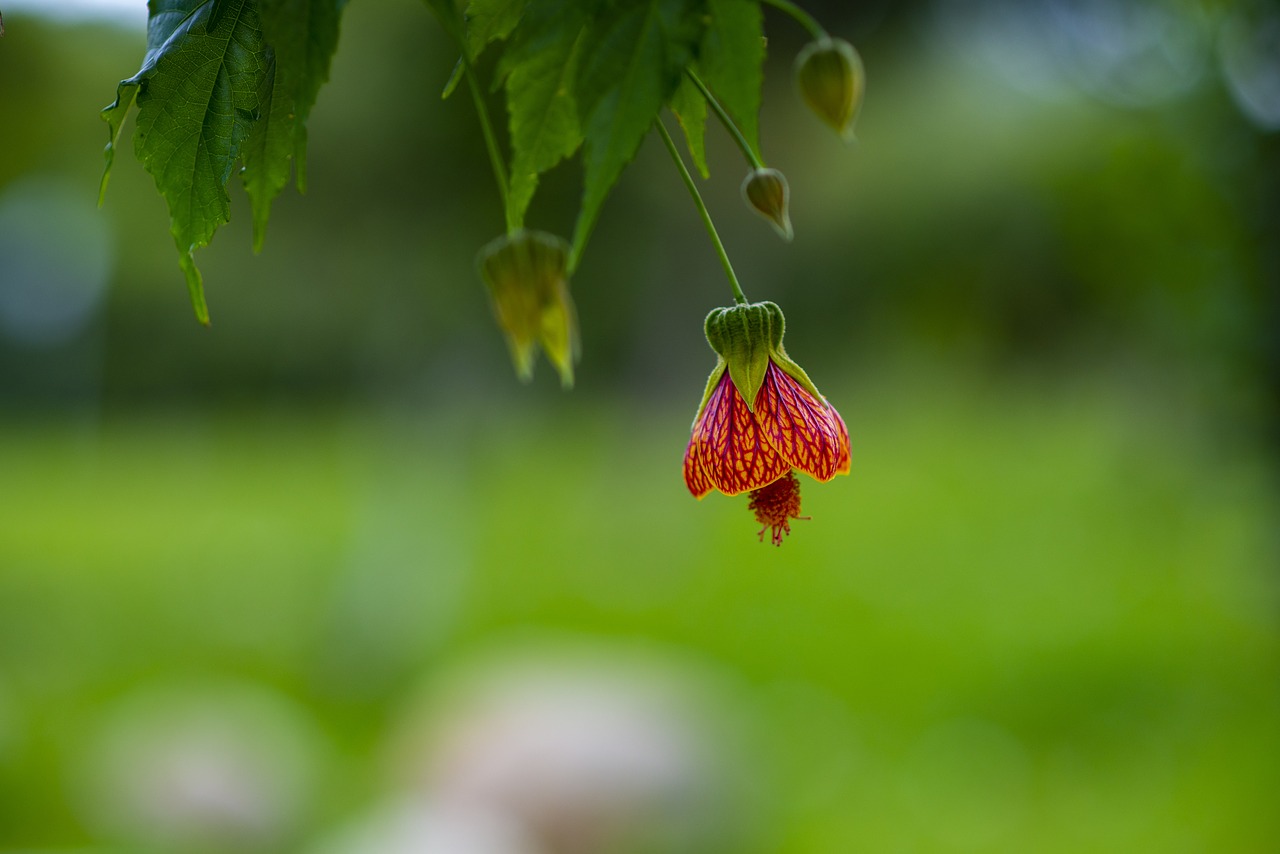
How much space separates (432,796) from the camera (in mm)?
3818

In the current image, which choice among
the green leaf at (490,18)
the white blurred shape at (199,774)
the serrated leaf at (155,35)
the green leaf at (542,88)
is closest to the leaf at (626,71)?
the green leaf at (542,88)

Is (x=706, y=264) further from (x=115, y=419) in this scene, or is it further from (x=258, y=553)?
(x=115, y=419)

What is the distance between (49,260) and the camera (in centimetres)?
1493

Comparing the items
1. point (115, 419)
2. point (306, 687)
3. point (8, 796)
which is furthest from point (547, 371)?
point (115, 419)

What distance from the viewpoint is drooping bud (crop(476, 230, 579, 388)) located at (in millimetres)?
1104

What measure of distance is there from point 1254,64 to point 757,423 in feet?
7.39

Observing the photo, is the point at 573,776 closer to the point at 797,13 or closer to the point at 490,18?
the point at 797,13

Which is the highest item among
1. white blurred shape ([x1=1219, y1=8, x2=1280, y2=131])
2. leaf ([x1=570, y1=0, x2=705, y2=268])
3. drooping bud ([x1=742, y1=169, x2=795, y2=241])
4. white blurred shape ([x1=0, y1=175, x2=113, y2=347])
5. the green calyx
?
white blurred shape ([x1=0, y1=175, x2=113, y2=347])

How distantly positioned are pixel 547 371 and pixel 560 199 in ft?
13.8

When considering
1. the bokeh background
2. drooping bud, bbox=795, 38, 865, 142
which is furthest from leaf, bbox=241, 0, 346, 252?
the bokeh background

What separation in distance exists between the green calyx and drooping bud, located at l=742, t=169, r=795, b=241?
10 cm

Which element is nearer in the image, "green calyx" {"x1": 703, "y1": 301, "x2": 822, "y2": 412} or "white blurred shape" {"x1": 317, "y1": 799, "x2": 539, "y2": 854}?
"green calyx" {"x1": 703, "y1": 301, "x2": 822, "y2": 412}

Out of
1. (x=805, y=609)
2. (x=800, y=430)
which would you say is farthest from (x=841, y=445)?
(x=805, y=609)

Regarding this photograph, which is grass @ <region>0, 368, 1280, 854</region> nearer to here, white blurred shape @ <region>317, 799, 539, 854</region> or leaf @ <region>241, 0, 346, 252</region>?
white blurred shape @ <region>317, 799, 539, 854</region>
